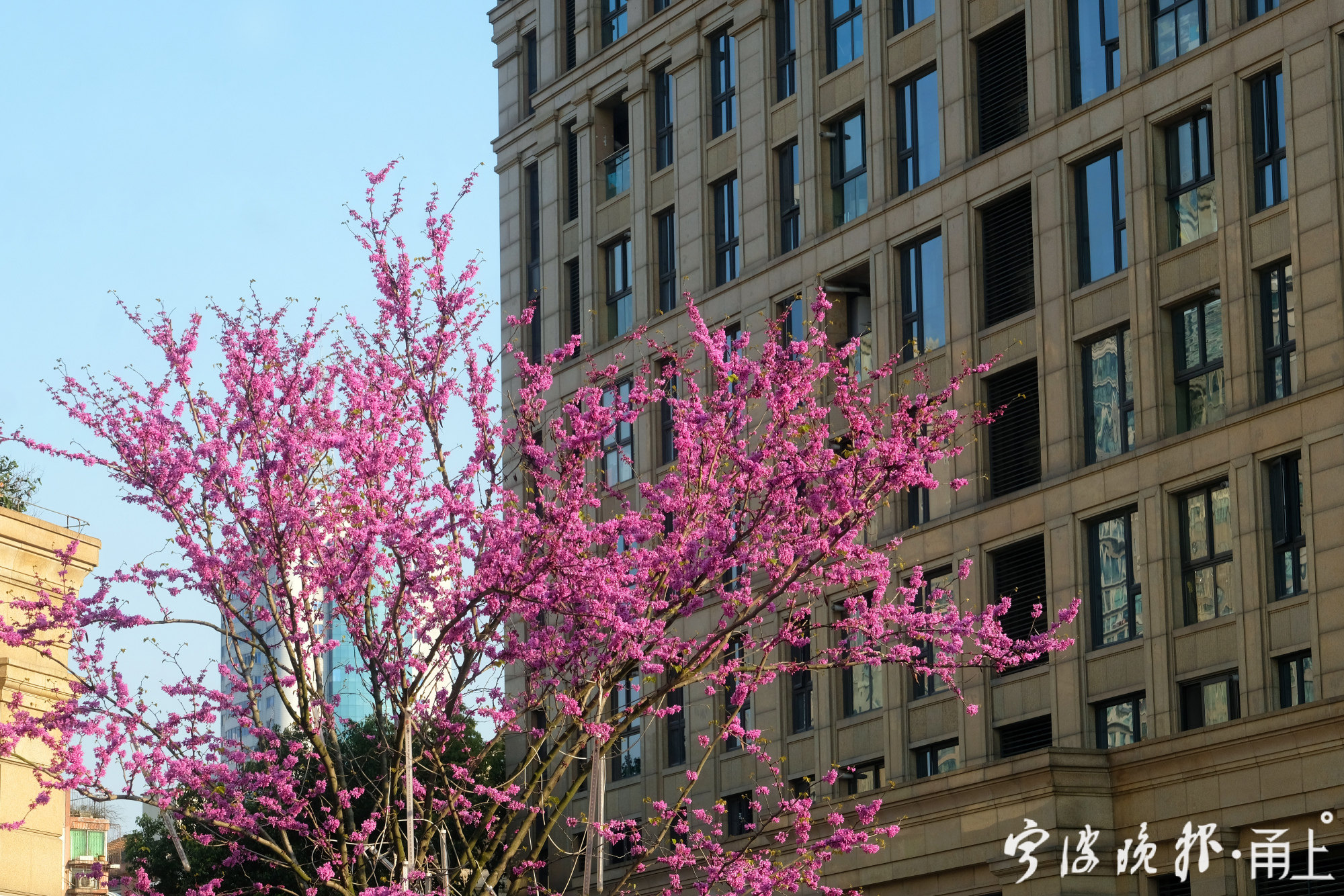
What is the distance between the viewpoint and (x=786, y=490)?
2005 cm

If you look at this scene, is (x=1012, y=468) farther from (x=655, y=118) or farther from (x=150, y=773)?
(x=150, y=773)

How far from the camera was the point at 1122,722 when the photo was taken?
32.2 m

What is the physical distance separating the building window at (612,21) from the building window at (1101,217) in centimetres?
1794

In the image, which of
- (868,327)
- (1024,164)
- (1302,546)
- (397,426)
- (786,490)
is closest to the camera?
(786,490)

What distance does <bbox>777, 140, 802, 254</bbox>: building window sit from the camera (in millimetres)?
42219

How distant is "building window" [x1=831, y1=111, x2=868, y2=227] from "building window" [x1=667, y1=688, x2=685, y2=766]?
36.9 ft

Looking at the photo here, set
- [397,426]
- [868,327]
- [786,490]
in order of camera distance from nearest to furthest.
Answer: [786,490] < [397,426] < [868,327]

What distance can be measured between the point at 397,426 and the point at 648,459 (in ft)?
→ 76.5

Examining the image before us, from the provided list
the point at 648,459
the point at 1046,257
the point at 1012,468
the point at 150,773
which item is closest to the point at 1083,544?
the point at 1012,468

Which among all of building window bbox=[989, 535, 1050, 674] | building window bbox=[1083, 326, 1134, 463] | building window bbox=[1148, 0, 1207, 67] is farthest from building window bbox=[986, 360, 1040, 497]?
building window bbox=[1148, 0, 1207, 67]

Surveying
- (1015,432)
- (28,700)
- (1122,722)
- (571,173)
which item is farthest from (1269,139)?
(571,173)

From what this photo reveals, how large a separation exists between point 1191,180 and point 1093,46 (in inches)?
144

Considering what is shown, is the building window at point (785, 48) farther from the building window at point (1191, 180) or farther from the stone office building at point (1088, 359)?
the building window at point (1191, 180)

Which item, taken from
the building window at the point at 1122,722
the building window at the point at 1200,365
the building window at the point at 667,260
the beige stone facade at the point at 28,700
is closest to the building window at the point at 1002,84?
the building window at the point at 1200,365
